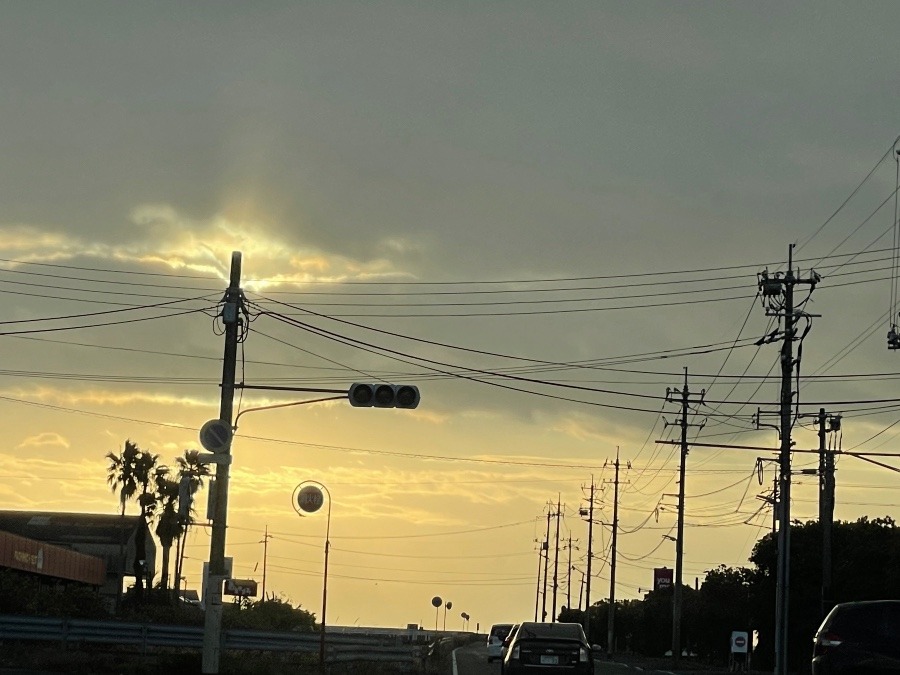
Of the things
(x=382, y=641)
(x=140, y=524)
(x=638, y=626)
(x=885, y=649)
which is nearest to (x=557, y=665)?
(x=885, y=649)

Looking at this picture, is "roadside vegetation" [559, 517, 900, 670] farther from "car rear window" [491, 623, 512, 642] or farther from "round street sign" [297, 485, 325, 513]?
"round street sign" [297, 485, 325, 513]

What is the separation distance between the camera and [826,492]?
65250 millimetres

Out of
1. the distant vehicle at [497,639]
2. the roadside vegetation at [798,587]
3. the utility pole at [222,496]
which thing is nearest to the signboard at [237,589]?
the utility pole at [222,496]

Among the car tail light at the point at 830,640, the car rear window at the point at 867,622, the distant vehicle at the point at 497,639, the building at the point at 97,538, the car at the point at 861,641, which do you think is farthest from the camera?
the building at the point at 97,538

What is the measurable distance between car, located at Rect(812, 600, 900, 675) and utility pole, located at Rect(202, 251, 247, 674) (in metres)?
15.2

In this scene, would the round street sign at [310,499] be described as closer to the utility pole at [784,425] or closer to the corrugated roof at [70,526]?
the utility pole at [784,425]

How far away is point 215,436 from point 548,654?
31.8ft

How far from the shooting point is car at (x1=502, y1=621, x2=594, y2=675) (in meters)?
29.8

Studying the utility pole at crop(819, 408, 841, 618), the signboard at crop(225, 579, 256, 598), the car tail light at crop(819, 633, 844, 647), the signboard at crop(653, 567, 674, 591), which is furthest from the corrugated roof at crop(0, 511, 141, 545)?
the car tail light at crop(819, 633, 844, 647)

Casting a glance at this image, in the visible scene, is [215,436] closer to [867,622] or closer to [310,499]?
[310,499]

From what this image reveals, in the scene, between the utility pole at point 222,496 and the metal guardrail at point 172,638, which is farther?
the metal guardrail at point 172,638

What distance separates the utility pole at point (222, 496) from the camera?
A: 32.7m

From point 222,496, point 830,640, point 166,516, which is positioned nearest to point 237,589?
point 166,516

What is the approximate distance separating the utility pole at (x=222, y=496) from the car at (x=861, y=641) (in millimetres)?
15171
